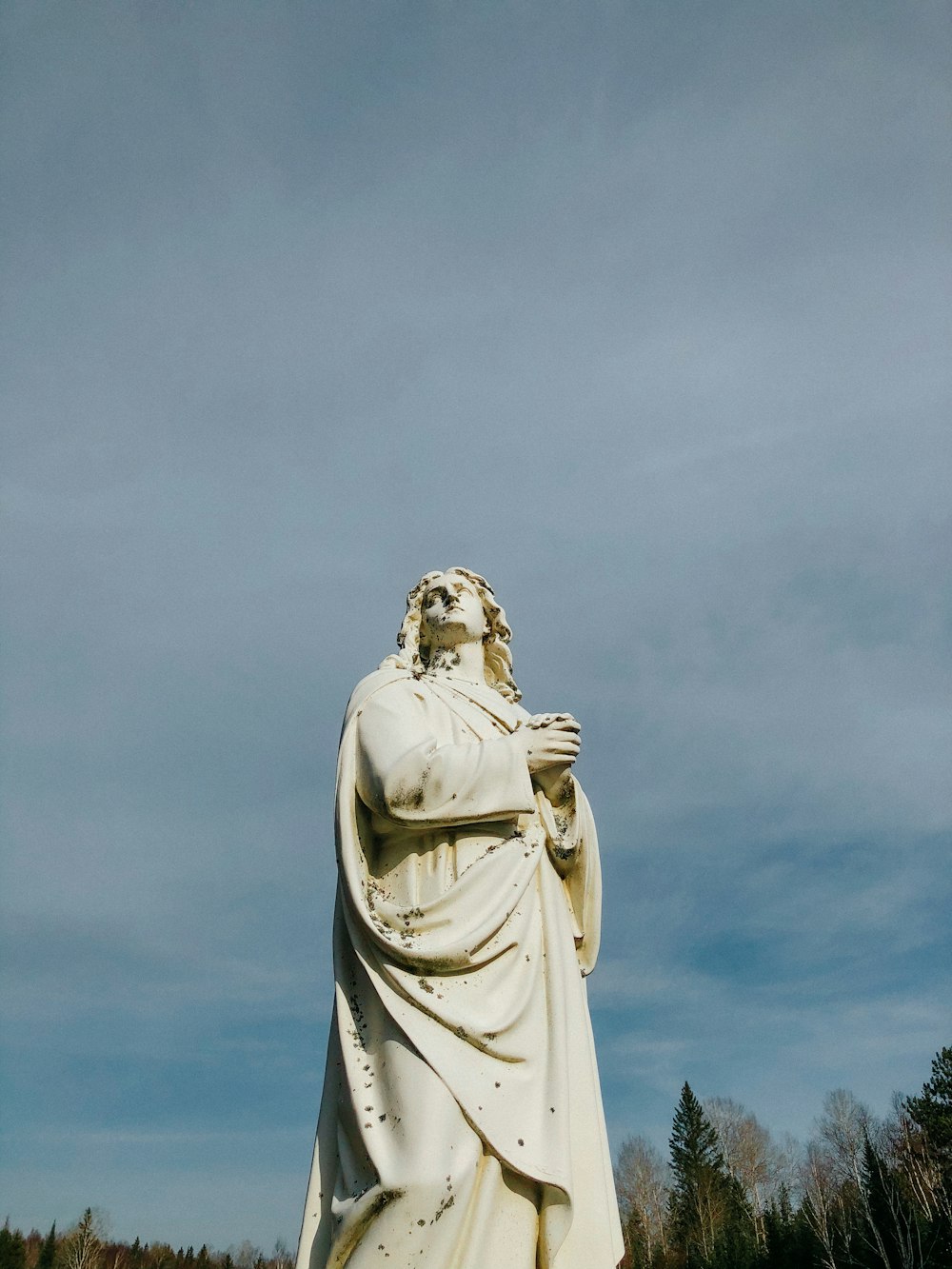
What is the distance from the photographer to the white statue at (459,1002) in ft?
15.2

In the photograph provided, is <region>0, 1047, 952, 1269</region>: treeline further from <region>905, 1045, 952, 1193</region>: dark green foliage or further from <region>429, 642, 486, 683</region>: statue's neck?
<region>429, 642, 486, 683</region>: statue's neck

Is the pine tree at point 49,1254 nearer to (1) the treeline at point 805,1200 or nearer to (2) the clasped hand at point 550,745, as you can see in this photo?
(1) the treeline at point 805,1200

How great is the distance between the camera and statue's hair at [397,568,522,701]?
7652 millimetres

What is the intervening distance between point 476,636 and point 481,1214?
155 inches

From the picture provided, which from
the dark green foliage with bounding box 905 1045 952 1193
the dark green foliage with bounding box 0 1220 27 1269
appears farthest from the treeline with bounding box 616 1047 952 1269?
the dark green foliage with bounding box 0 1220 27 1269

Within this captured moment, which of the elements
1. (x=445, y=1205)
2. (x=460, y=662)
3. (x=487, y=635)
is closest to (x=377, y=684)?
(x=460, y=662)

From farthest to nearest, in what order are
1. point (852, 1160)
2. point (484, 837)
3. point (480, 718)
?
point (852, 1160)
point (480, 718)
point (484, 837)

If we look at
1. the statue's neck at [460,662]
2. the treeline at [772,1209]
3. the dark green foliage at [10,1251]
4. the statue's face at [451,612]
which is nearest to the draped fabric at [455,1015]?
the statue's neck at [460,662]

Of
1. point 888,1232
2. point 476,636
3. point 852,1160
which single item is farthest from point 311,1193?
point 852,1160

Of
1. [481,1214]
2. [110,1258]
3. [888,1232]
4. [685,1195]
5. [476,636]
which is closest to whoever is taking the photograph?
[481,1214]

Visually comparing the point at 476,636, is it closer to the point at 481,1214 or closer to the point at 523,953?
the point at 523,953

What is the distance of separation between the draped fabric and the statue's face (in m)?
0.88

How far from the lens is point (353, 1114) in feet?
16.1

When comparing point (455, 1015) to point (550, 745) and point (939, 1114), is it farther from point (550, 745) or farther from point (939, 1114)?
point (939, 1114)
